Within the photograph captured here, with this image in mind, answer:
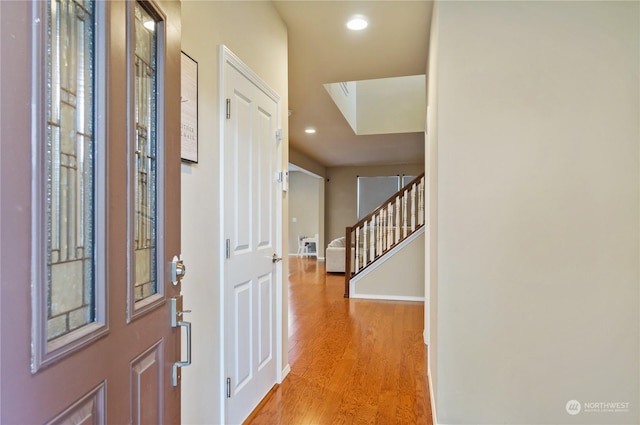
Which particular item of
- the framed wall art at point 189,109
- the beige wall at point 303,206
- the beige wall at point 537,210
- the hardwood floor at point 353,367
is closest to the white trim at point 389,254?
the hardwood floor at point 353,367

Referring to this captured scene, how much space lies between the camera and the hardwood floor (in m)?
2.26

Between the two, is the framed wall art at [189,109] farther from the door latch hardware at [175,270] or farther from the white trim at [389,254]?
the white trim at [389,254]

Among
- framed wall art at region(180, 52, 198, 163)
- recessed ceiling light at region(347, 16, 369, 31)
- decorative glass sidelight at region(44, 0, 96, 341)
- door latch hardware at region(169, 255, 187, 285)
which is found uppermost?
recessed ceiling light at region(347, 16, 369, 31)

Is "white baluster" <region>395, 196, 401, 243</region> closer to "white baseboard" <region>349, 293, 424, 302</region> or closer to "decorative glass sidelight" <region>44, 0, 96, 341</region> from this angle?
"white baseboard" <region>349, 293, 424, 302</region>

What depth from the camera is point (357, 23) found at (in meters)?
2.67

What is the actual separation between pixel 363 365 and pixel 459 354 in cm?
119

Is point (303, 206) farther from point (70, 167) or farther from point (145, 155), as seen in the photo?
point (70, 167)

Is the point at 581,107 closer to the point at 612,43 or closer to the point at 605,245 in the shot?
the point at 612,43

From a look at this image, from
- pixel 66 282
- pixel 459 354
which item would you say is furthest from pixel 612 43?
pixel 66 282

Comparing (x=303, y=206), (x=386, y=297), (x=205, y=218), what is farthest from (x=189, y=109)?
(x=303, y=206)

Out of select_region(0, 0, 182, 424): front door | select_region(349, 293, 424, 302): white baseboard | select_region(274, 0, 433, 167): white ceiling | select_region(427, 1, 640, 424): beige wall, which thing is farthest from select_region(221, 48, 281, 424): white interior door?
select_region(349, 293, 424, 302): white baseboard

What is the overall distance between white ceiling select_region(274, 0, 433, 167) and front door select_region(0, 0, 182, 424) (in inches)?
68.9

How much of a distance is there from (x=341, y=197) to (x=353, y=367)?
284 inches

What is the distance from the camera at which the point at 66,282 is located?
2.27ft
